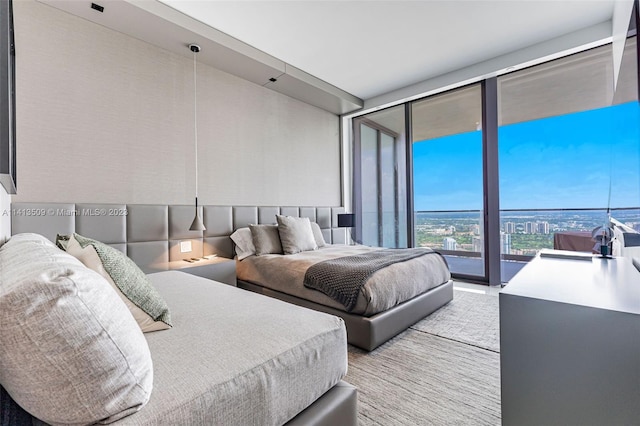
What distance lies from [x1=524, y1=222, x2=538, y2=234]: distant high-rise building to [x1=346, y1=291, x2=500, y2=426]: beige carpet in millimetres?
2182

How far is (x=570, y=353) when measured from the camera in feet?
3.19

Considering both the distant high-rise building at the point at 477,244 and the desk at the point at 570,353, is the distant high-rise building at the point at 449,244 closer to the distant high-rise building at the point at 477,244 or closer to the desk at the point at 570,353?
the distant high-rise building at the point at 477,244

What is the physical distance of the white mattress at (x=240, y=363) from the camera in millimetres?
763

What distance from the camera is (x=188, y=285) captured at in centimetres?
186

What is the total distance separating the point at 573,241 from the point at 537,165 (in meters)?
1.01

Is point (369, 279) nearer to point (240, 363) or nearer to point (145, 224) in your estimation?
point (240, 363)

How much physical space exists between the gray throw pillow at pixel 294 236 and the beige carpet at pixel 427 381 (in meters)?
1.48

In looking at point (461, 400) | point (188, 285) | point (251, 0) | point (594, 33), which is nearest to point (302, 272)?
point (188, 285)

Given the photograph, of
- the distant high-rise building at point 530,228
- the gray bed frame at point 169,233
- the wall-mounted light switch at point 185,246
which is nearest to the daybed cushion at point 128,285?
the gray bed frame at point 169,233

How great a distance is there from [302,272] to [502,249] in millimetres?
2907

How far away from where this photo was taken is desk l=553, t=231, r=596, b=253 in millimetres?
3375

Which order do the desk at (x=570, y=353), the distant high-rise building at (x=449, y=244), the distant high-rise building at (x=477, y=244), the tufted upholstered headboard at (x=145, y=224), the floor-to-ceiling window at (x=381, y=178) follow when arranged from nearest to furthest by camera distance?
the desk at (x=570, y=353) → the tufted upholstered headboard at (x=145, y=224) → the distant high-rise building at (x=477, y=244) → the distant high-rise building at (x=449, y=244) → the floor-to-ceiling window at (x=381, y=178)

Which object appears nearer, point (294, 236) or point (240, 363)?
point (240, 363)

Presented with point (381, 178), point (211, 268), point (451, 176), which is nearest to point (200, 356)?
point (211, 268)
